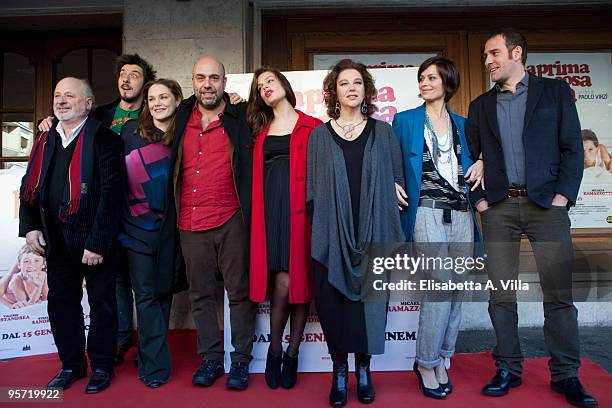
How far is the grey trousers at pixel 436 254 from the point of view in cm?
279

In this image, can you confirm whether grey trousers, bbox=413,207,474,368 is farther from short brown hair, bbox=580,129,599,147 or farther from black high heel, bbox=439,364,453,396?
short brown hair, bbox=580,129,599,147

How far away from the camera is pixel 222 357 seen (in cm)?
313

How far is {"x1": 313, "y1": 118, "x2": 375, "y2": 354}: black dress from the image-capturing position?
2.70 meters

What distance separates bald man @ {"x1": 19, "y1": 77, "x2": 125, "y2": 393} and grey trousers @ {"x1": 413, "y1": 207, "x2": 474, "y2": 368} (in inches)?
71.5

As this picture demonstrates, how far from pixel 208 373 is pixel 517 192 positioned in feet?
7.02

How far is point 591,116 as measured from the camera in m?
4.96

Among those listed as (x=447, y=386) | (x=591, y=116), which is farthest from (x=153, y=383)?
(x=591, y=116)

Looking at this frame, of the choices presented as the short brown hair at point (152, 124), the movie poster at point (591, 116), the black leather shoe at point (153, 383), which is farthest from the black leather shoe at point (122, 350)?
the movie poster at point (591, 116)

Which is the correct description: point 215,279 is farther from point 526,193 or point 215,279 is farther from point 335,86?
point 526,193

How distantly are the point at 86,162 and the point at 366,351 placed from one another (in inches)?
76.7

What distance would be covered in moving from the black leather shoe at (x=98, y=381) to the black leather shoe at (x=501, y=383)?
2242mm

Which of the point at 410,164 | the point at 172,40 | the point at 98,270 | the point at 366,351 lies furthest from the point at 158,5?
the point at 366,351

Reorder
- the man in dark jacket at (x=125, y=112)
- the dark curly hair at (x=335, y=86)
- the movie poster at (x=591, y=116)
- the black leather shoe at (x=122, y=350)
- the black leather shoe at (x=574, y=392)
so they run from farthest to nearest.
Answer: the movie poster at (x=591, y=116) → the man in dark jacket at (x=125, y=112) → the black leather shoe at (x=122, y=350) → the dark curly hair at (x=335, y=86) → the black leather shoe at (x=574, y=392)

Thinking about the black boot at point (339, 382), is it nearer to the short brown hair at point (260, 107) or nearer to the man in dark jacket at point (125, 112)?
the short brown hair at point (260, 107)
